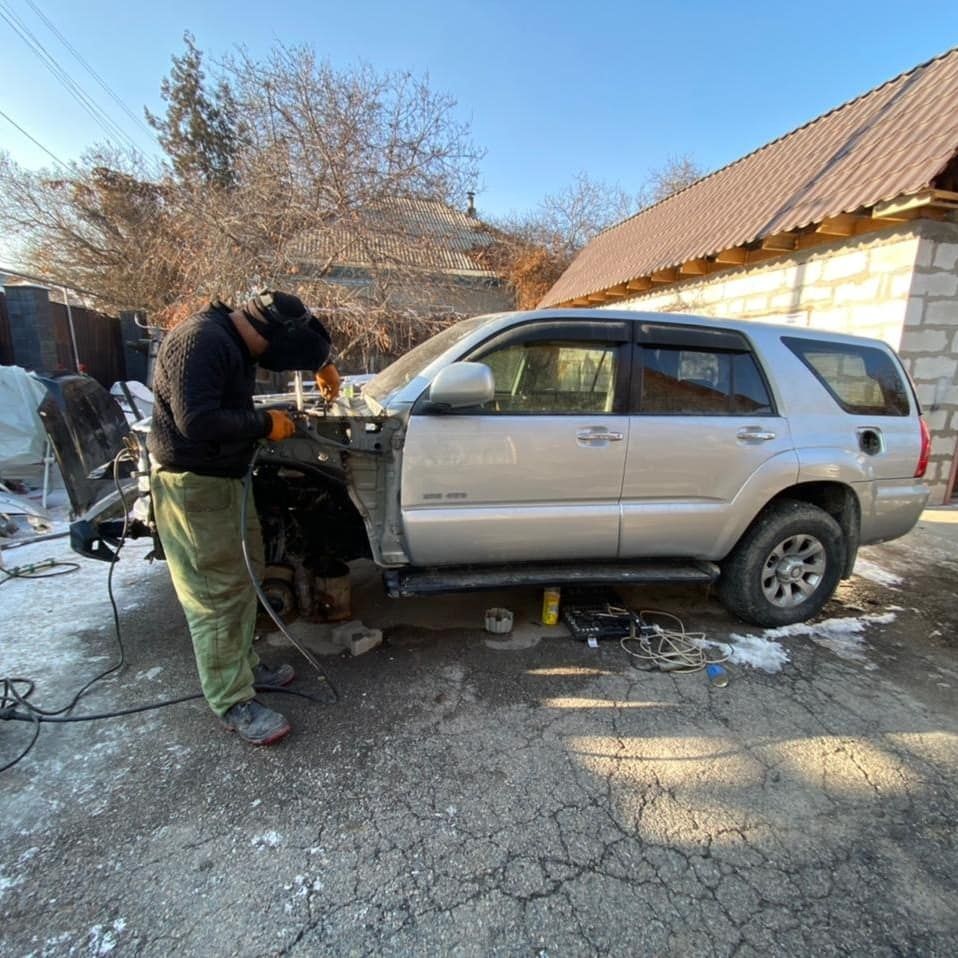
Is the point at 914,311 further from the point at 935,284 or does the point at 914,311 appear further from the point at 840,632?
the point at 840,632

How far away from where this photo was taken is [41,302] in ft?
26.9

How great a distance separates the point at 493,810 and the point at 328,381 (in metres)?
2.22

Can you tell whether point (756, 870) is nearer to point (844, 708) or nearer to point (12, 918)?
point (844, 708)

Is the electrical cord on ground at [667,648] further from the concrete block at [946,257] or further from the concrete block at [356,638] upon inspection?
the concrete block at [946,257]

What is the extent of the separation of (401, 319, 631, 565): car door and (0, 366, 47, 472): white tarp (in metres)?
5.68

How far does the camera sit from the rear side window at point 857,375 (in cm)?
348

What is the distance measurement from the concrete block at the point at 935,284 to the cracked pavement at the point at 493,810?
4721 mm

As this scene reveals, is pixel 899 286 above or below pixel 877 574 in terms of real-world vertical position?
above

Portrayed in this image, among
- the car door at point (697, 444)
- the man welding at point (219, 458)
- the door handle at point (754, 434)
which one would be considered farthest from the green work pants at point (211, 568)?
the door handle at point (754, 434)

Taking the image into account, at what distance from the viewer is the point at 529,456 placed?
2.93 m

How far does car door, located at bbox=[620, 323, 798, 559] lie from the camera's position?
3135 millimetres

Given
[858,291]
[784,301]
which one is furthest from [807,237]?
[858,291]

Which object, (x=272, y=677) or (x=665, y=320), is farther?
(x=665, y=320)

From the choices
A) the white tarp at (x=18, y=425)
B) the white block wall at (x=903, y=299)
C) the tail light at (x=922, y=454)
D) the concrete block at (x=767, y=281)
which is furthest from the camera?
the concrete block at (x=767, y=281)
